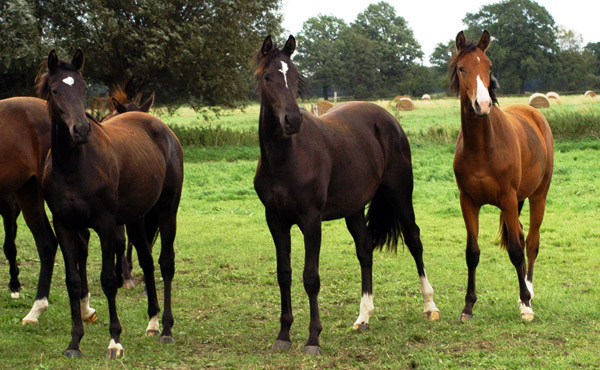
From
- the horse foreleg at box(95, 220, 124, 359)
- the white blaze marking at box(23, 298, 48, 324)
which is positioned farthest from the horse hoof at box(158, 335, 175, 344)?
the white blaze marking at box(23, 298, 48, 324)

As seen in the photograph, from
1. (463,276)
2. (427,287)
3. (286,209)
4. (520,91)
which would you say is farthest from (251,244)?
(520,91)

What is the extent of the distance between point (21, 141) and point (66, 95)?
2049mm

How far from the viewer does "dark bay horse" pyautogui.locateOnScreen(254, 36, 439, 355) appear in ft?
16.7

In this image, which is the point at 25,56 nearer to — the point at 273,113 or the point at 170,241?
the point at 170,241

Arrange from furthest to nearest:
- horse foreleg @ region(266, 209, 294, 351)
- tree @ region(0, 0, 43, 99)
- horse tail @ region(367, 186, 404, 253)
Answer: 1. tree @ region(0, 0, 43, 99)
2. horse tail @ region(367, 186, 404, 253)
3. horse foreleg @ region(266, 209, 294, 351)

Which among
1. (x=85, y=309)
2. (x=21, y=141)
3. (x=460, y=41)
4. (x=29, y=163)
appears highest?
(x=460, y=41)

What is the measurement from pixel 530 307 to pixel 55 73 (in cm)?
450

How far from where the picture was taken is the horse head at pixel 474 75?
5492 mm

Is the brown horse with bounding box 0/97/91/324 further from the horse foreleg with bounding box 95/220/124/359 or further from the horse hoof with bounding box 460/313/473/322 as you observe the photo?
the horse hoof with bounding box 460/313/473/322

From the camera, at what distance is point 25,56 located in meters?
17.2

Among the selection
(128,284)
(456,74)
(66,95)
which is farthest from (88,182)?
(456,74)

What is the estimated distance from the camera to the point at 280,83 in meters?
4.94

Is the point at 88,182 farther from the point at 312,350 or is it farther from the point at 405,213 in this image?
the point at 405,213

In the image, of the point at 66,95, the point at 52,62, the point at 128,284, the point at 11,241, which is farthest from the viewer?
the point at 128,284
